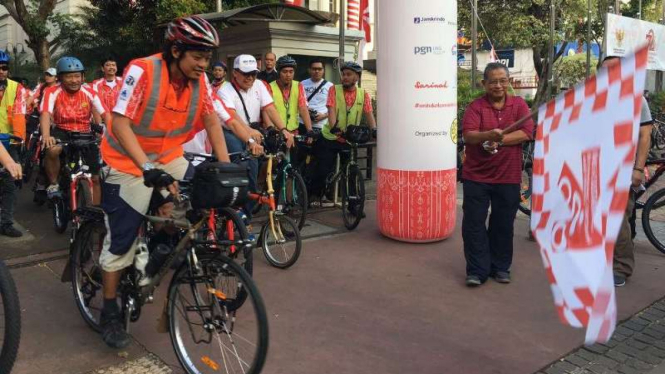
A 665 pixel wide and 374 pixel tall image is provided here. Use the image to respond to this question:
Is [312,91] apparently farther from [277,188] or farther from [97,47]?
[97,47]

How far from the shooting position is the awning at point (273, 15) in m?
10.9

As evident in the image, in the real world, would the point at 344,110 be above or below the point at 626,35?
below

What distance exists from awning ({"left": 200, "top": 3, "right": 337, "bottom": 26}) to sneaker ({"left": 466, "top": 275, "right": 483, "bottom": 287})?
24.2 feet

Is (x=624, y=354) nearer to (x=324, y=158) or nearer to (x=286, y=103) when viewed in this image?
(x=324, y=158)

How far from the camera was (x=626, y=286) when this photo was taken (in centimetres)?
480

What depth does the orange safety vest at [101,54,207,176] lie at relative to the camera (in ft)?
10.3

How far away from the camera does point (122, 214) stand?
3.24 metres

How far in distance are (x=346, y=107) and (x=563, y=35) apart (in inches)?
694

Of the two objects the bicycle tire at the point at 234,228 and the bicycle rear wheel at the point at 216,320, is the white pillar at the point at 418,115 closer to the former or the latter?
the bicycle tire at the point at 234,228

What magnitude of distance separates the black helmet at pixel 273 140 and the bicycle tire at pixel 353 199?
1.40 meters

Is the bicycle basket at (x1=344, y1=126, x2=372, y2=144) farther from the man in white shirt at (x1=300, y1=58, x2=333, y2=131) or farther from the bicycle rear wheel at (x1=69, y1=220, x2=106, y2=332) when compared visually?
the bicycle rear wheel at (x1=69, y1=220, x2=106, y2=332)

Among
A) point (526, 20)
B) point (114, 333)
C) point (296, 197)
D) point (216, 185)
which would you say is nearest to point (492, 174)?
point (296, 197)

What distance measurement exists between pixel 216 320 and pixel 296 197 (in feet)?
9.93

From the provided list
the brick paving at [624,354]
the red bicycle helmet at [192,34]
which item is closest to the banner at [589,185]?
the brick paving at [624,354]
